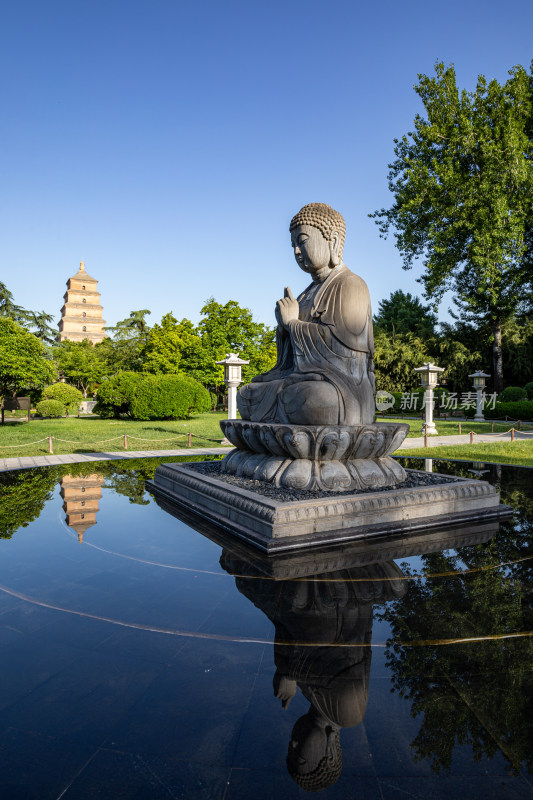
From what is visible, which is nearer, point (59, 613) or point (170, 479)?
point (59, 613)

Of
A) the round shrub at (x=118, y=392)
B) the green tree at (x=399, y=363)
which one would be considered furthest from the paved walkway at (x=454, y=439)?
the green tree at (x=399, y=363)

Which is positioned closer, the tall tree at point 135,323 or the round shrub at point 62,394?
the round shrub at point 62,394

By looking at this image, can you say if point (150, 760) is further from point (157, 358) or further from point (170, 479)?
point (157, 358)

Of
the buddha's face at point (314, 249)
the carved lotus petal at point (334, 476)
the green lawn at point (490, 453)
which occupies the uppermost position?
the buddha's face at point (314, 249)

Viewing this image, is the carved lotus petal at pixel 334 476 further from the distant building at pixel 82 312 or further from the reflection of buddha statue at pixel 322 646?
the distant building at pixel 82 312

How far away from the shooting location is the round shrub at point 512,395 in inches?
940

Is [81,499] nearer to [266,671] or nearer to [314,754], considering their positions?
[266,671]

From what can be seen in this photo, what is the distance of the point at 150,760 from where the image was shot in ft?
5.23

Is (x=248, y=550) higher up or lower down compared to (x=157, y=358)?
lower down

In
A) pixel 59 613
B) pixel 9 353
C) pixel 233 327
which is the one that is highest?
pixel 233 327

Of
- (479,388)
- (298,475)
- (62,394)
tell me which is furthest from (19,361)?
(479,388)

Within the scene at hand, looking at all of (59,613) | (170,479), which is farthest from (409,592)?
(170,479)

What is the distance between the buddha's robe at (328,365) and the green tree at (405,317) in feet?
94.6

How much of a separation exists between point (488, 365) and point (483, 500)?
88.2 ft
